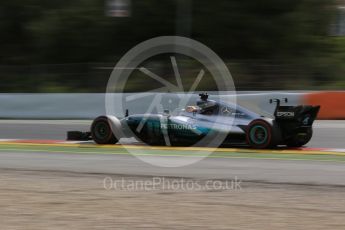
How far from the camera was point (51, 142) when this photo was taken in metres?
14.0

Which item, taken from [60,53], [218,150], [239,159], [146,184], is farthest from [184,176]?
[60,53]

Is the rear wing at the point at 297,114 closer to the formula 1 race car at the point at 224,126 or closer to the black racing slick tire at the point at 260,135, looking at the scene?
the formula 1 race car at the point at 224,126

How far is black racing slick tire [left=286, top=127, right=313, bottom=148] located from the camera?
39.1ft

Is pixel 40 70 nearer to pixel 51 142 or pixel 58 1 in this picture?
pixel 58 1

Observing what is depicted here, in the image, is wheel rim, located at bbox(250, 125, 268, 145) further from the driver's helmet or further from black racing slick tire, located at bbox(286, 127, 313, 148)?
the driver's helmet

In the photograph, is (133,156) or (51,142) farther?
(51,142)

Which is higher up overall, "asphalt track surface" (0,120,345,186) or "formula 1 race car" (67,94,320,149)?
"formula 1 race car" (67,94,320,149)

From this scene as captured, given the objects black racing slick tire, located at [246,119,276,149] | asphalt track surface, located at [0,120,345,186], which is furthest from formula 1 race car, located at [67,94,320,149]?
asphalt track surface, located at [0,120,345,186]

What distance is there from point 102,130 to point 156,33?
19.6 metres

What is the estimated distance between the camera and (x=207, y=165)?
402 inches

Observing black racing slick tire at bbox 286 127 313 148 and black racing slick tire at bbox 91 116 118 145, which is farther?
black racing slick tire at bbox 91 116 118 145

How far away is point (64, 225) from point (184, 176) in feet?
10.9

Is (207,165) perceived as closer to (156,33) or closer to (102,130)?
(102,130)

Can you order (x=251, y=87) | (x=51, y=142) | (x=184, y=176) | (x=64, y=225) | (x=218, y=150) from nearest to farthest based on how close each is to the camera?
(x=64, y=225)
(x=184, y=176)
(x=218, y=150)
(x=51, y=142)
(x=251, y=87)
